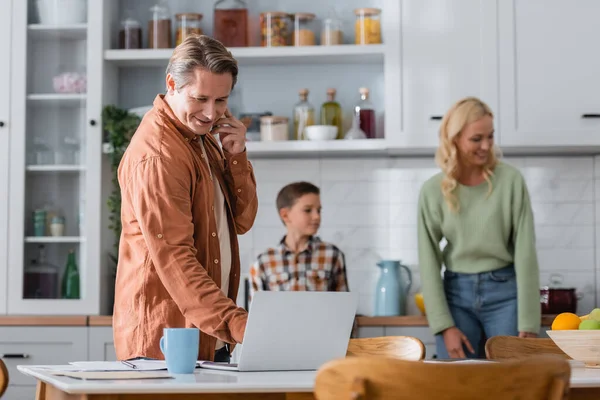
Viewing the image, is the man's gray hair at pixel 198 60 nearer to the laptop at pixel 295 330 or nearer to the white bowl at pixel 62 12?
the laptop at pixel 295 330

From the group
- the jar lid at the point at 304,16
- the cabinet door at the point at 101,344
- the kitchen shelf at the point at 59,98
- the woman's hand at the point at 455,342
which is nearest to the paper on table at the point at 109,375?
the woman's hand at the point at 455,342

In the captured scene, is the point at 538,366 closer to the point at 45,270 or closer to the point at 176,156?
the point at 176,156

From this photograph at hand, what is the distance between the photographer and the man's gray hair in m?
2.05

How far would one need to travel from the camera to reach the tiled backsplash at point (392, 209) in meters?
4.30

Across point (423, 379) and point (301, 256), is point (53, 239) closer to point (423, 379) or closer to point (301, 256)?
point (301, 256)

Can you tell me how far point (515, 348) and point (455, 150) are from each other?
48.5 inches

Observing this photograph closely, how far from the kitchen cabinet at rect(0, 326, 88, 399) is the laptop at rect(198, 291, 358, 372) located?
7.76ft

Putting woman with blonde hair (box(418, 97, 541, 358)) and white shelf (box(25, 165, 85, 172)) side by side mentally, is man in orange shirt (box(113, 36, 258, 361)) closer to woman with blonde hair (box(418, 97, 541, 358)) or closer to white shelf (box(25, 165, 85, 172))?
woman with blonde hair (box(418, 97, 541, 358))

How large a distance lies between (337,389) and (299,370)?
0.42 m

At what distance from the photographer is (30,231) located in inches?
167

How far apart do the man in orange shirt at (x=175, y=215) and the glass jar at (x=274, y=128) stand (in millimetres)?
2052

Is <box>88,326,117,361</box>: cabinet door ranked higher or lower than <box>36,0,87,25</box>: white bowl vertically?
lower

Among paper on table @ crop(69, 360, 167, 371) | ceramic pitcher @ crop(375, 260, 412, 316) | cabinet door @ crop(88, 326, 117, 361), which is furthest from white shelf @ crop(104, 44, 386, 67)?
paper on table @ crop(69, 360, 167, 371)

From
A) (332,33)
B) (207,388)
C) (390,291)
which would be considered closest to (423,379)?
(207,388)
